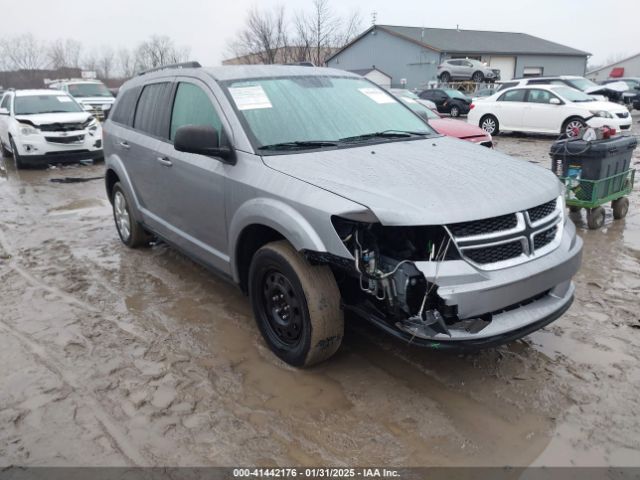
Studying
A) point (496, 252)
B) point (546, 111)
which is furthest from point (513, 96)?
point (496, 252)

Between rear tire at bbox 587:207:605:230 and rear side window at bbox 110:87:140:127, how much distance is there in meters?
5.39

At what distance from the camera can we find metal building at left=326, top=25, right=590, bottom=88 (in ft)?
141

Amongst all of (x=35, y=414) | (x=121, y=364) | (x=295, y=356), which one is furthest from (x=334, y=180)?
(x=35, y=414)

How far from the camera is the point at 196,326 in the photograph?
4.03 m

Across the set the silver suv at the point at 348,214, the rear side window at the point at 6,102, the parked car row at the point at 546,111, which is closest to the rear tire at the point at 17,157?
the rear side window at the point at 6,102

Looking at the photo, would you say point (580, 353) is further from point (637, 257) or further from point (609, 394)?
point (637, 257)

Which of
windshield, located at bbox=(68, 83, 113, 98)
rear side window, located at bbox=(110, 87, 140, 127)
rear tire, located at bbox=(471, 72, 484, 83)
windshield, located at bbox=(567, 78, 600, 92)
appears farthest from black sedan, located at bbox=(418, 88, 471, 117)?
rear side window, located at bbox=(110, 87, 140, 127)

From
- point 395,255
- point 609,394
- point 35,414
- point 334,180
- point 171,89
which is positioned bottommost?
point 35,414

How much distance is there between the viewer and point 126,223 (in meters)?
5.78

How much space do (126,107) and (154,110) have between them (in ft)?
2.69

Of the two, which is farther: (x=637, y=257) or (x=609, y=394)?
(x=637, y=257)

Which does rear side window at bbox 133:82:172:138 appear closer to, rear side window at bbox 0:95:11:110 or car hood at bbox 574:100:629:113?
rear side window at bbox 0:95:11:110

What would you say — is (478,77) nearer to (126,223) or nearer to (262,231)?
(126,223)

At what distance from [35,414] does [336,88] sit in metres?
3.13
